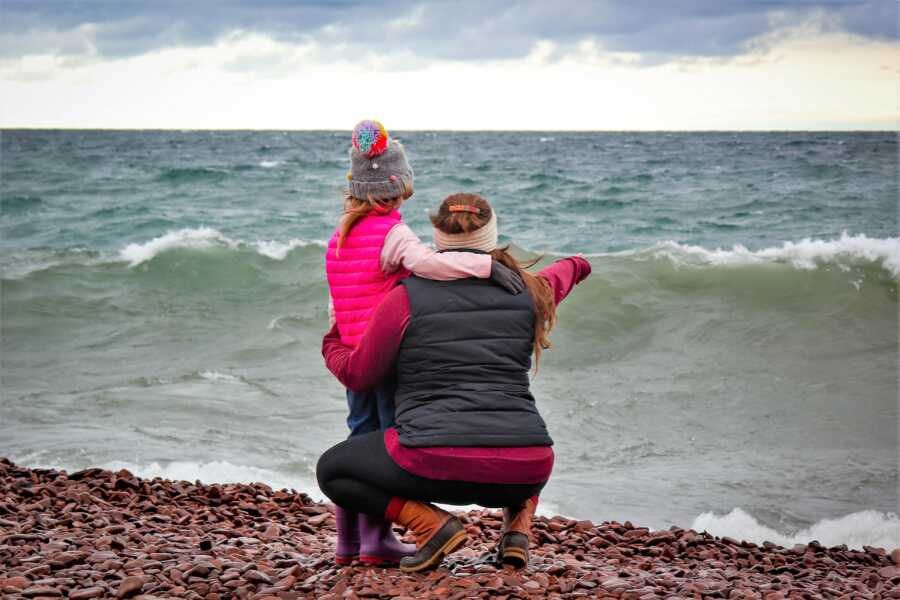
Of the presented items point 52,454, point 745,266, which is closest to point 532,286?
point 52,454

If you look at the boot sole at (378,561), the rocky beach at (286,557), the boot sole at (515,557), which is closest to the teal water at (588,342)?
the rocky beach at (286,557)

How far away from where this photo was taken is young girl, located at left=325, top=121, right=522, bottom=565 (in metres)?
3.94

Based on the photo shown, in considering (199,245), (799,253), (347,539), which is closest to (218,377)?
(347,539)

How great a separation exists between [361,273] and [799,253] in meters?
14.4

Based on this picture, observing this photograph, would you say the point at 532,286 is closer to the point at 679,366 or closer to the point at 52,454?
the point at 52,454

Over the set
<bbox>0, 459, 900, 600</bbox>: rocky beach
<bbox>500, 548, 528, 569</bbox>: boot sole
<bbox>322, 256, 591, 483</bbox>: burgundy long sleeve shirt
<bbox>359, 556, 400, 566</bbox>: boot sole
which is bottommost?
<bbox>0, 459, 900, 600</bbox>: rocky beach

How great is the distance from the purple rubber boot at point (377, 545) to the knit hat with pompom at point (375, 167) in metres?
1.33

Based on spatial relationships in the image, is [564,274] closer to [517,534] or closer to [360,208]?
[360,208]

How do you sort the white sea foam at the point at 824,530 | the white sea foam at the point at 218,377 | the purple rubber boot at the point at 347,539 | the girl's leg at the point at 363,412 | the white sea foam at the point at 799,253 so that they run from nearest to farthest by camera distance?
the girl's leg at the point at 363,412 → the purple rubber boot at the point at 347,539 → the white sea foam at the point at 824,530 → the white sea foam at the point at 218,377 → the white sea foam at the point at 799,253

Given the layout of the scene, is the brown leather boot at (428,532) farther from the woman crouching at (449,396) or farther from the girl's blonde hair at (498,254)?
the girl's blonde hair at (498,254)

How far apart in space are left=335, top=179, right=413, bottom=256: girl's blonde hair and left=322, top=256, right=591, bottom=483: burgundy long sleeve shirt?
348 mm

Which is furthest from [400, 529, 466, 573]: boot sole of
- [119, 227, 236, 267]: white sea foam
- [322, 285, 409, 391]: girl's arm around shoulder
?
[119, 227, 236, 267]: white sea foam

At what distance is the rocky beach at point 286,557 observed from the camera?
4000 mm

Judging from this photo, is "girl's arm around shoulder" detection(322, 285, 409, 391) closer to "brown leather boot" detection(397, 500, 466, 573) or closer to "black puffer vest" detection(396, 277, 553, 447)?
"black puffer vest" detection(396, 277, 553, 447)
